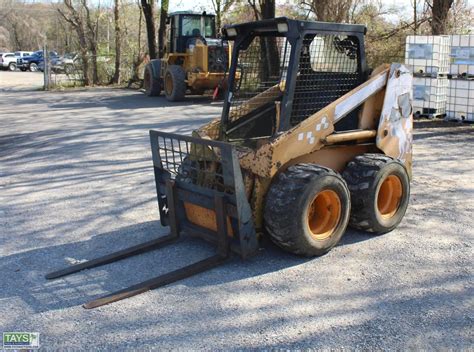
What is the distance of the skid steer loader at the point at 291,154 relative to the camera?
4871mm

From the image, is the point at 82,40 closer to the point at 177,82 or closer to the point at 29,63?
the point at 177,82

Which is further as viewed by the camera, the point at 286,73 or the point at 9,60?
the point at 9,60

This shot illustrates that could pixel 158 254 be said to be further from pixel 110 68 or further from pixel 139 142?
pixel 110 68

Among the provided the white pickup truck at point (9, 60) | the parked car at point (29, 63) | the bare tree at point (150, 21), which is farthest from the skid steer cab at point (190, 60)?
the white pickup truck at point (9, 60)

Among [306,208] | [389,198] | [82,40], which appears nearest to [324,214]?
[306,208]

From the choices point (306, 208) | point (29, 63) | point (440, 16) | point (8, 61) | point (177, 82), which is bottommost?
point (306, 208)

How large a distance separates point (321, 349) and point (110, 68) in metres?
28.0

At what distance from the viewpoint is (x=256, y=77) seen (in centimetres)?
610

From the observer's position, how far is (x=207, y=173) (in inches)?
202

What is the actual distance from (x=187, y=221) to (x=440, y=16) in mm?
13106

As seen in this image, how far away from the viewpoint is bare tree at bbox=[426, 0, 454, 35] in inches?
618

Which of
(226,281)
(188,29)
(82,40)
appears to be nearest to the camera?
(226,281)

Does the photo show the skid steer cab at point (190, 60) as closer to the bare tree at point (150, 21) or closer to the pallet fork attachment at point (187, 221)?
the bare tree at point (150, 21)

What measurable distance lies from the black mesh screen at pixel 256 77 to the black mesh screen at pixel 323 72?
1.40 ft
